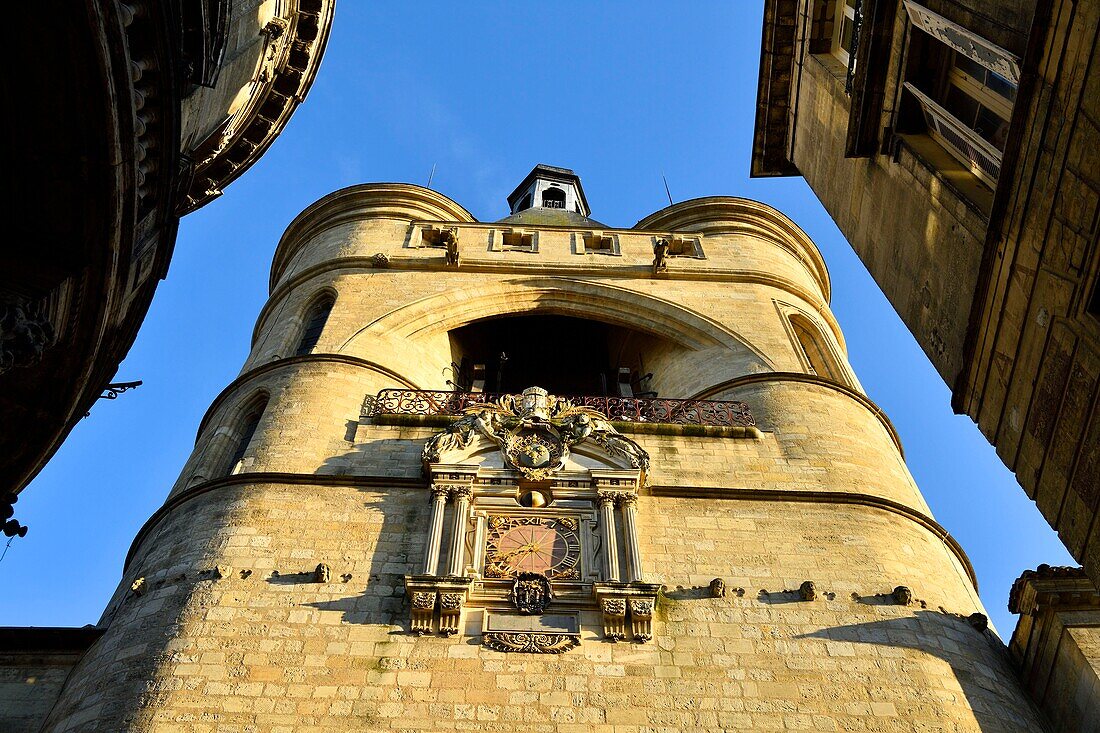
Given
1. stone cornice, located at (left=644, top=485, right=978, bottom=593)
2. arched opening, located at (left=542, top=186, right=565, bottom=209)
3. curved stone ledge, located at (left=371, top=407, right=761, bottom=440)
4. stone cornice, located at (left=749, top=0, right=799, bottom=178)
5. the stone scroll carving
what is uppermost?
arched opening, located at (left=542, top=186, right=565, bottom=209)

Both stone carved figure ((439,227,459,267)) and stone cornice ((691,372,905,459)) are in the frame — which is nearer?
stone cornice ((691,372,905,459))

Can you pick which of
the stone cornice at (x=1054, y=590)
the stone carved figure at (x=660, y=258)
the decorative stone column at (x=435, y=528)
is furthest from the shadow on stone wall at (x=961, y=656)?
the stone carved figure at (x=660, y=258)

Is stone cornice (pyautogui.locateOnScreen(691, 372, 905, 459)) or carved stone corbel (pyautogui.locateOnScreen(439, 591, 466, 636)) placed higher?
stone cornice (pyautogui.locateOnScreen(691, 372, 905, 459))

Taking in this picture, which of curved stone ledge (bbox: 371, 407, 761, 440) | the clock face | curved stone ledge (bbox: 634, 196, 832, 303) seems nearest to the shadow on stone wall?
the clock face

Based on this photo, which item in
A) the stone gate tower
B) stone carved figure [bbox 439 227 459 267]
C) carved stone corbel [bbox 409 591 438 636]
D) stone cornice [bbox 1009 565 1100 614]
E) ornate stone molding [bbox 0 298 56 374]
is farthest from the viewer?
stone carved figure [bbox 439 227 459 267]

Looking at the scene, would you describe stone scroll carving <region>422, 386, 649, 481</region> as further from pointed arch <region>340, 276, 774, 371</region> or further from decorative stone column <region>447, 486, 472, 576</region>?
pointed arch <region>340, 276, 774, 371</region>

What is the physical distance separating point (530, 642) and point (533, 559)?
48.0 inches

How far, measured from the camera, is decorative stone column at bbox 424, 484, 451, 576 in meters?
9.46

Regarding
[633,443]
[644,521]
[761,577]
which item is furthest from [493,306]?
[761,577]

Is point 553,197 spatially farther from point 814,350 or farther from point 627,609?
point 627,609

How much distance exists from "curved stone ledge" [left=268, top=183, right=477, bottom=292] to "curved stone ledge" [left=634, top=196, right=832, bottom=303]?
4986 millimetres

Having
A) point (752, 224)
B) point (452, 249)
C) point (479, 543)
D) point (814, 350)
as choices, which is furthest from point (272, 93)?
point (752, 224)

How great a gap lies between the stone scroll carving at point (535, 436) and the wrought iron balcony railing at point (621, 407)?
39.3 inches

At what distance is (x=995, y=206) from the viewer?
645 centimetres
